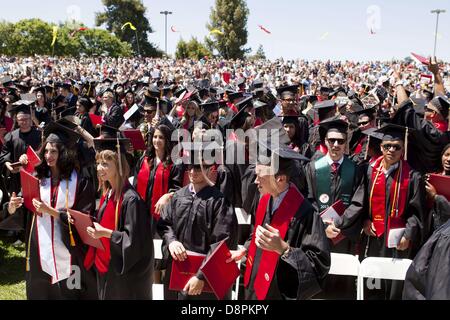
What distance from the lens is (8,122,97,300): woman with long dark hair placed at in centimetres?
378

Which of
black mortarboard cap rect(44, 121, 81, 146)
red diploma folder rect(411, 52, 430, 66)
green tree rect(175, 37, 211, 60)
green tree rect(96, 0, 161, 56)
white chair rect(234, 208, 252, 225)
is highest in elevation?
green tree rect(96, 0, 161, 56)

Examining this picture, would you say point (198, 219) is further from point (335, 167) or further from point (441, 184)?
point (441, 184)

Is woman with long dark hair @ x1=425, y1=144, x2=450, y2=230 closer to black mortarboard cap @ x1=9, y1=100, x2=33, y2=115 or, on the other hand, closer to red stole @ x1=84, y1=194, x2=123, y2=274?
red stole @ x1=84, y1=194, x2=123, y2=274

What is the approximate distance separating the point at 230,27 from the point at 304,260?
69212mm

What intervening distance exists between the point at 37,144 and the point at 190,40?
62.2 meters

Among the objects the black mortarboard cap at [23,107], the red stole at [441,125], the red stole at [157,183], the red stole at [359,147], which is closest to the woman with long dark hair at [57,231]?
the red stole at [157,183]

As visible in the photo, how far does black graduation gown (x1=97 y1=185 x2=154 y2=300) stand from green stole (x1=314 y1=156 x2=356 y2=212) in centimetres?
219

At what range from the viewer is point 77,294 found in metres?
3.94

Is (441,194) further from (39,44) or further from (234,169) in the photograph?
(39,44)

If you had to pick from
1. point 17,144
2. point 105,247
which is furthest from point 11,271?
point 105,247

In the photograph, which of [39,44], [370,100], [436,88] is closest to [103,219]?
[436,88]

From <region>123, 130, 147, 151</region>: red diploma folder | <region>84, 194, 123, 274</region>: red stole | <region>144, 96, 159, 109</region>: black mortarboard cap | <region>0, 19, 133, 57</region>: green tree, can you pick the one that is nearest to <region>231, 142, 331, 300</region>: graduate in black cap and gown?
<region>84, 194, 123, 274</region>: red stole

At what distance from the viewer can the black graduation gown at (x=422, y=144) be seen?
16.9 feet

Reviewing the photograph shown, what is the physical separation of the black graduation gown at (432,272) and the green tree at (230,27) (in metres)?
65.0
